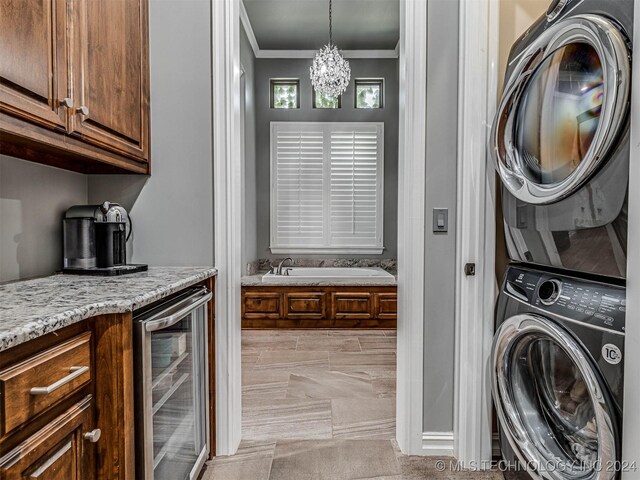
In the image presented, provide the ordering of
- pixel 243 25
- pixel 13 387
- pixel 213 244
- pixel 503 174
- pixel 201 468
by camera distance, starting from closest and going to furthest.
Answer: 1. pixel 13 387
2. pixel 503 174
3. pixel 201 468
4. pixel 213 244
5. pixel 243 25

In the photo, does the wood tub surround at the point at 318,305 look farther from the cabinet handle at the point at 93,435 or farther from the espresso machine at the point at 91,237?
the cabinet handle at the point at 93,435

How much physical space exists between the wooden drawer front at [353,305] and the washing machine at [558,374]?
2476 millimetres

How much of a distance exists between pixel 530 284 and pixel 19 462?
1.48m

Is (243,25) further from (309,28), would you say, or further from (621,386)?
(621,386)

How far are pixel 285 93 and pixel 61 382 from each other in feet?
15.5

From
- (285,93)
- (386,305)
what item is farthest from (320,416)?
(285,93)

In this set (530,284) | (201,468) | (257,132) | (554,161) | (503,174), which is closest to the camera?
(554,161)

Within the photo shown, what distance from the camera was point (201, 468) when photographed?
170 centimetres

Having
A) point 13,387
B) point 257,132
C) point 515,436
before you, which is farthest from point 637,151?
point 257,132

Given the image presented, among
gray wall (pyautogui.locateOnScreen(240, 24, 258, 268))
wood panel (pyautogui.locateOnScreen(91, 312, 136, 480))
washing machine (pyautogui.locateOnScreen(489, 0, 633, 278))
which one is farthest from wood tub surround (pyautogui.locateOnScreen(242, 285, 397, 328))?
wood panel (pyautogui.locateOnScreen(91, 312, 136, 480))

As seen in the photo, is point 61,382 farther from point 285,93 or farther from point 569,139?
point 285,93

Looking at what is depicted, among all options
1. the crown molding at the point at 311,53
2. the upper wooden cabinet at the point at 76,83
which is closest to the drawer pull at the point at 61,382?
the upper wooden cabinet at the point at 76,83

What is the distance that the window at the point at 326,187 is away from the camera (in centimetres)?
495

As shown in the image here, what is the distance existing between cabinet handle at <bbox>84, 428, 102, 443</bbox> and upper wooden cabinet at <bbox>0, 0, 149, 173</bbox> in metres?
0.82
